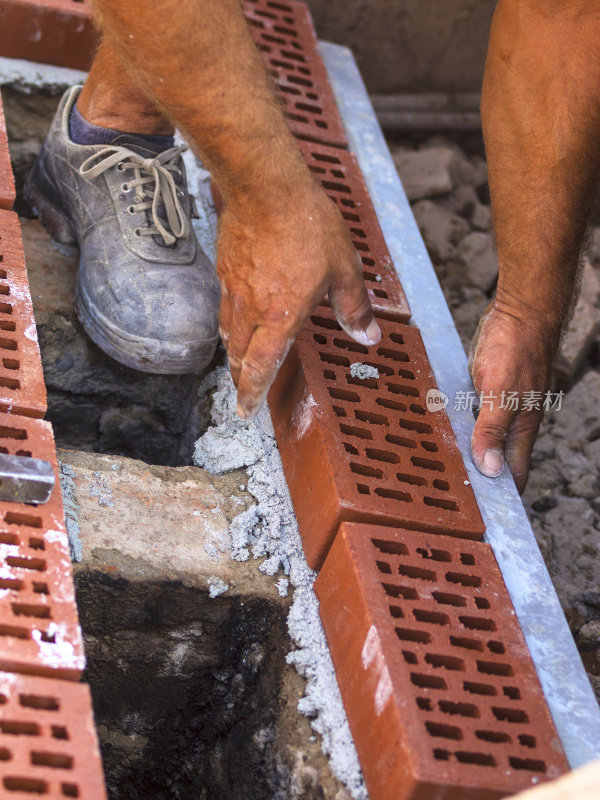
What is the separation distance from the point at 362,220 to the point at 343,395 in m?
0.68

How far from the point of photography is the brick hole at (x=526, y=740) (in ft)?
5.06

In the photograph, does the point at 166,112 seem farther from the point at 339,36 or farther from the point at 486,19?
the point at 486,19

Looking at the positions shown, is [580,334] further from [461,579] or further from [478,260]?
[461,579]

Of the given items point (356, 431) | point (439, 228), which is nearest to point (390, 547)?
point (356, 431)

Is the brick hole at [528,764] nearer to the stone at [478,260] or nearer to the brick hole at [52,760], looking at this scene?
the brick hole at [52,760]

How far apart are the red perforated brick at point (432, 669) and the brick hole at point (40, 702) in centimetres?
53

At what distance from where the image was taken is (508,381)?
213cm

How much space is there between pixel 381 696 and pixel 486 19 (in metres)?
3.25

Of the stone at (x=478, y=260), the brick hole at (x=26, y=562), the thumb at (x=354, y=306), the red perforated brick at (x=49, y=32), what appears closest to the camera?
the brick hole at (x=26, y=562)

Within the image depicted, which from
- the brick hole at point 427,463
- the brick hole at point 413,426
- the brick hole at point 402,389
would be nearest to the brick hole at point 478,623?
the brick hole at point 427,463

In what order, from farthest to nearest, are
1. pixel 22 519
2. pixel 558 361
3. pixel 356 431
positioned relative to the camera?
1. pixel 558 361
2. pixel 356 431
3. pixel 22 519

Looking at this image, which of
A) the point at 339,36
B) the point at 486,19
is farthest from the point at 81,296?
the point at 486,19

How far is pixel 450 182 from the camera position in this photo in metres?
3.58

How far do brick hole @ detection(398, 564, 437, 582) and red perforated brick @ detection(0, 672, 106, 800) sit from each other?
622 mm
